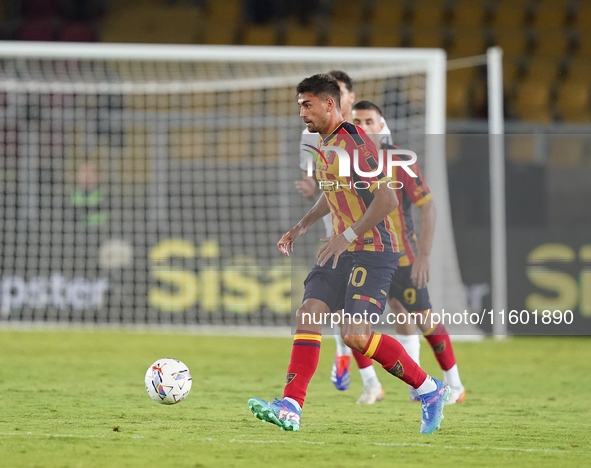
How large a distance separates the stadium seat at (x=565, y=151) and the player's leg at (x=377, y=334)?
6670 millimetres

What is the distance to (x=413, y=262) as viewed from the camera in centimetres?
533

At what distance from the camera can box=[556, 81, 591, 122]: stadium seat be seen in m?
13.7

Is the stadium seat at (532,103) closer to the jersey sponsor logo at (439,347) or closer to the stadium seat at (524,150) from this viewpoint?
the stadium seat at (524,150)

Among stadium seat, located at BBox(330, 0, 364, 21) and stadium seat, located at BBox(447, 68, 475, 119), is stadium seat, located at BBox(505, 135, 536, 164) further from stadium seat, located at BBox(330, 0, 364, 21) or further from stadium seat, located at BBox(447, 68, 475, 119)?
stadium seat, located at BBox(330, 0, 364, 21)

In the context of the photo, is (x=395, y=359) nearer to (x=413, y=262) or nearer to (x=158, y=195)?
(x=413, y=262)

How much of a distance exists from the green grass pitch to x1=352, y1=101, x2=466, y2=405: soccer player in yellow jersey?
34 cm

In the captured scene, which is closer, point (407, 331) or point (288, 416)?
point (288, 416)

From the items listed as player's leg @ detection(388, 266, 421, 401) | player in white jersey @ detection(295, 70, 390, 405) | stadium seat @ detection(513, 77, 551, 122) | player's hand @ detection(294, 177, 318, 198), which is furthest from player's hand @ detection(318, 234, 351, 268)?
stadium seat @ detection(513, 77, 551, 122)

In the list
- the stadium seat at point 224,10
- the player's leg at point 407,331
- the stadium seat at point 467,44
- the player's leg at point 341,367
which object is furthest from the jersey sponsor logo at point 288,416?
the stadium seat at point 224,10

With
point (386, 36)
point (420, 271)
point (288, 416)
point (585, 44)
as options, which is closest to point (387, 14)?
point (386, 36)

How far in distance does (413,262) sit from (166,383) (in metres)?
1.62

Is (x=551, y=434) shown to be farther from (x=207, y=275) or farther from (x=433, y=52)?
(x=207, y=275)

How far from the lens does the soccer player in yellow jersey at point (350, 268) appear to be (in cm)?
413

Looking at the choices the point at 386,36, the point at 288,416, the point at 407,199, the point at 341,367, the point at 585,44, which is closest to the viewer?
the point at 288,416
